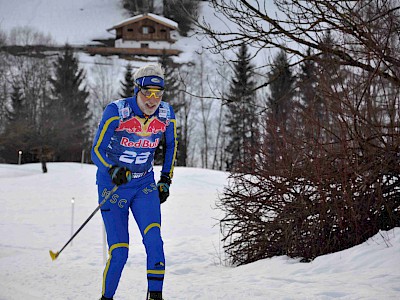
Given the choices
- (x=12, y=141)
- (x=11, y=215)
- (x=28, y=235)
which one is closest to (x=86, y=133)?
(x=12, y=141)

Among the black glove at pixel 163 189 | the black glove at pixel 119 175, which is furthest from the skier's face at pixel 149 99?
the black glove at pixel 163 189

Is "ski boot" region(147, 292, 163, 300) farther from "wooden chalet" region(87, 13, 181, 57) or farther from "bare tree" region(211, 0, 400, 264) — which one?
"wooden chalet" region(87, 13, 181, 57)

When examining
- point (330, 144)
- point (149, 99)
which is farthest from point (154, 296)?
point (330, 144)

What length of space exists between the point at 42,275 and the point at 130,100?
3.17 m

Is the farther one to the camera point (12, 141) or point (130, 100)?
point (12, 141)

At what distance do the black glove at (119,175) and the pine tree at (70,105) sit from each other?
36.1m

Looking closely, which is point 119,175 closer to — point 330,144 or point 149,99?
point 149,99

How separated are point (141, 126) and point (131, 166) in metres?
0.37

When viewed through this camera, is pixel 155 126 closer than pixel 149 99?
No

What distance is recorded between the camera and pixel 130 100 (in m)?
4.75

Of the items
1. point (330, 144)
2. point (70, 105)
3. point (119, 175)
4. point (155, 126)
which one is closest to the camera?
point (119, 175)

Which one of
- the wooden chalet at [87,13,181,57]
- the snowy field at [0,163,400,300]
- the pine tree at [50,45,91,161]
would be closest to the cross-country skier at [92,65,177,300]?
the snowy field at [0,163,400,300]

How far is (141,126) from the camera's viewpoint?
470 centimetres

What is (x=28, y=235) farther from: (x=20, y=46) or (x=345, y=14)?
(x=20, y=46)
